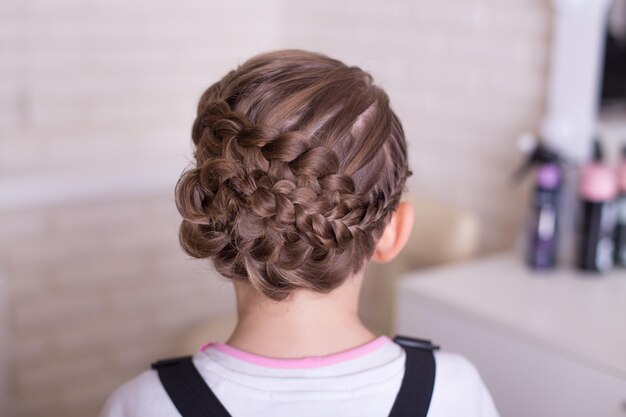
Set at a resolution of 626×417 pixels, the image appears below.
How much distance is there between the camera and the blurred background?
162 centimetres

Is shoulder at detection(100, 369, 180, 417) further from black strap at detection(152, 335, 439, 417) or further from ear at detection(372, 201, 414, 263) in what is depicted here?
ear at detection(372, 201, 414, 263)

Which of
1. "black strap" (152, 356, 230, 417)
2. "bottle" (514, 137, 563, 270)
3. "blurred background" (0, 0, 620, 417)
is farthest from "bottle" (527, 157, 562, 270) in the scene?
"black strap" (152, 356, 230, 417)

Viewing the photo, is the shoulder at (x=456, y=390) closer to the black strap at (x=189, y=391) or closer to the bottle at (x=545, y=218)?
the black strap at (x=189, y=391)

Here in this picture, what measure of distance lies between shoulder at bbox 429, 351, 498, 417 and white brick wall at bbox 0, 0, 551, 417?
0.84 meters

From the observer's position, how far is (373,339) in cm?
Answer: 80

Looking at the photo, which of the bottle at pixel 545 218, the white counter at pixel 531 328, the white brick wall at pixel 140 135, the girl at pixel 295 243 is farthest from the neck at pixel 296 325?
the white brick wall at pixel 140 135

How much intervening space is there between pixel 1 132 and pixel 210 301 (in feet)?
2.22

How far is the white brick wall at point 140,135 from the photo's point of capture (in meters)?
1.65

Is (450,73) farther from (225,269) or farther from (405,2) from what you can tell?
(225,269)

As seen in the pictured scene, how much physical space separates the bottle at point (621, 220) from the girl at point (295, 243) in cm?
65

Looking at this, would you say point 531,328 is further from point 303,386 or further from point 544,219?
point 303,386

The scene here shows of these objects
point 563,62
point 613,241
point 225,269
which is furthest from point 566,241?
point 225,269

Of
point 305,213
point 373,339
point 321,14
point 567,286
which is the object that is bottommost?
point 567,286

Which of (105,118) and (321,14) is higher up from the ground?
(321,14)
